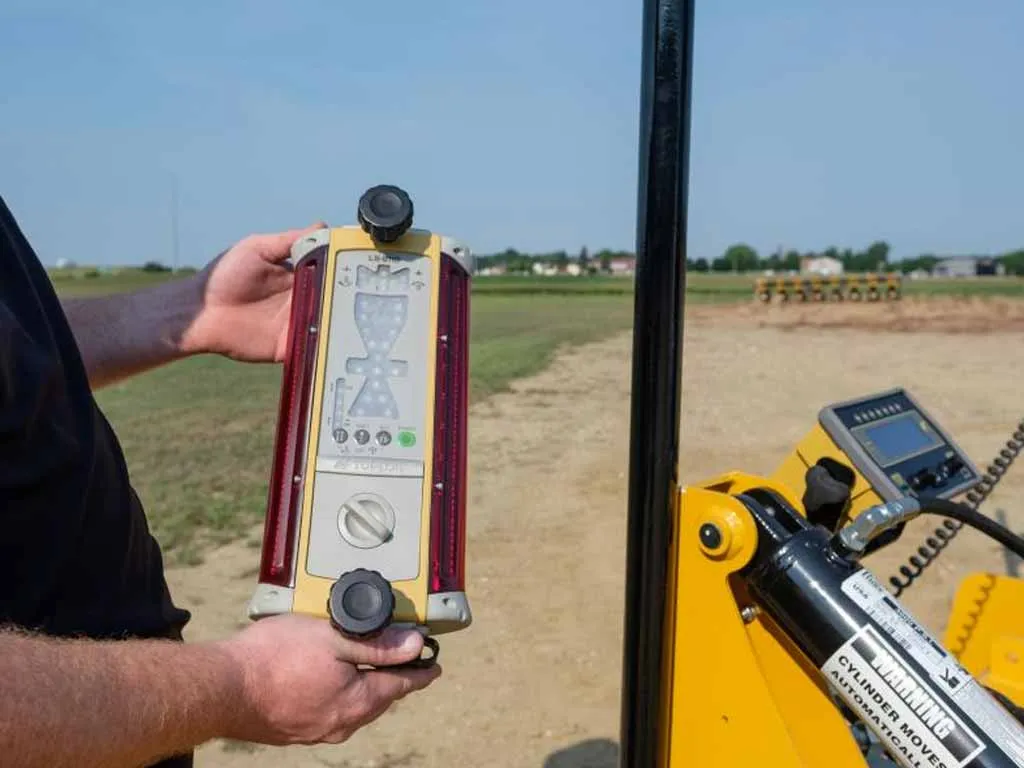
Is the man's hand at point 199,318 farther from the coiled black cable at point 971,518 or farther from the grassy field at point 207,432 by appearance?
the grassy field at point 207,432

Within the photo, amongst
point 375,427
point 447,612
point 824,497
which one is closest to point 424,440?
point 375,427

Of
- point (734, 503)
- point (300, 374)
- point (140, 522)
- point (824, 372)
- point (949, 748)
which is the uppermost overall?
point (300, 374)

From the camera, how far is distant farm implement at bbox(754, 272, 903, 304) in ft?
107

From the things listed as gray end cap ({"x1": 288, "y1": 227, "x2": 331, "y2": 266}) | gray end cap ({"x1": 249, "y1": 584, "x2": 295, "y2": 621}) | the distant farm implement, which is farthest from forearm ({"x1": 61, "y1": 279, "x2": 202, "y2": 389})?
the distant farm implement

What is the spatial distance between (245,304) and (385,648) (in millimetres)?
849

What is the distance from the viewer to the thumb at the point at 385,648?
121 cm

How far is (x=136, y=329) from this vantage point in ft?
6.23

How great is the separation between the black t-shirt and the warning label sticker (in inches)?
39.5

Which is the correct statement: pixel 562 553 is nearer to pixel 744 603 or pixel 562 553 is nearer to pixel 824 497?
pixel 824 497

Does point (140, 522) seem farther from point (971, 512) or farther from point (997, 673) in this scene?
point (997, 673)

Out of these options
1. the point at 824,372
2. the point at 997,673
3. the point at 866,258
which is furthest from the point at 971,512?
the point at 866,258

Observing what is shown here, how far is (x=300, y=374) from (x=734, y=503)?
1.96ft

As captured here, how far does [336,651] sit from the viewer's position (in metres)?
1.21

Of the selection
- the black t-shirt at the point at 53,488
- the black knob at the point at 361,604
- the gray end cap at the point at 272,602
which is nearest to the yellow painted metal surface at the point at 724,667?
the black knob at the point at 361,604
